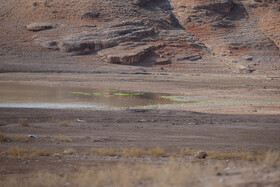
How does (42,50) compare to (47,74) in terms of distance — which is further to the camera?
(42,50)

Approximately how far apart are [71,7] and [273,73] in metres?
32.5

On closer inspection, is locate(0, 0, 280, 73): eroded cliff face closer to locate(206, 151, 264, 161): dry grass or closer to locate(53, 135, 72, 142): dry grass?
locate(53, 135, 72, 142): dry grass

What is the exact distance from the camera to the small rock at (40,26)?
5634cm

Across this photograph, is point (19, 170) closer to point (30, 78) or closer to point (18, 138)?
point (18, 138)

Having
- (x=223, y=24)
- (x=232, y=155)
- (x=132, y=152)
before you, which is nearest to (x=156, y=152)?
(x=132, y=152)

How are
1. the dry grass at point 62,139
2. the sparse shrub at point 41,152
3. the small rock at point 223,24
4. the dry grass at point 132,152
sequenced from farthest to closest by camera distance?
1. the small rock at point 223,24
2. the dry grass at point 62,139
3. the dry grass at point 132,152
4. the sparse shrub at point 41,152

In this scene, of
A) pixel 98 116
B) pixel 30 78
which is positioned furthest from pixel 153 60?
pixel 98 116

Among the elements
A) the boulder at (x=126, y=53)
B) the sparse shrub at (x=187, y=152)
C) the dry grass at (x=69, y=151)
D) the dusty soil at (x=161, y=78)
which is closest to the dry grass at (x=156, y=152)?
the dusty soil at (x=161, y=78)

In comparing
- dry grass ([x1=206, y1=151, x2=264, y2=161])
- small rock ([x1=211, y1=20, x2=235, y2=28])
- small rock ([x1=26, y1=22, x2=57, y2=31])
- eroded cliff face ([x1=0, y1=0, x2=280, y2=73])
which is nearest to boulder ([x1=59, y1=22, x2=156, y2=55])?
eroded cliff face ([x1=0, y1=0, x2=280, y2=73])

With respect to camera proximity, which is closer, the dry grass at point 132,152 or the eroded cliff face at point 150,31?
the dry grass at point 132,152

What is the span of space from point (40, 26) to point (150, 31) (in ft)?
53.9

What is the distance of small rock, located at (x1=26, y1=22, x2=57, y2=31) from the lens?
56344 millimetres

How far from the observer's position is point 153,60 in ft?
174

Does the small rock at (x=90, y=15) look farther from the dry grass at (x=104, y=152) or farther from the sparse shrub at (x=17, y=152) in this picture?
the sparse shrub at (x=17, y=152)
